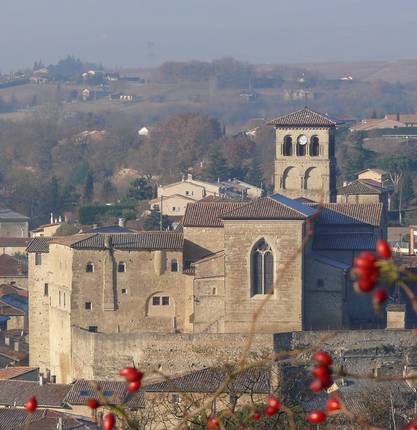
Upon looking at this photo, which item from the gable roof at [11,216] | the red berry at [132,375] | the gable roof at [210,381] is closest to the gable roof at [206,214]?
the gable roof at [210,381]

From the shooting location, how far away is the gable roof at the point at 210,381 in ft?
108

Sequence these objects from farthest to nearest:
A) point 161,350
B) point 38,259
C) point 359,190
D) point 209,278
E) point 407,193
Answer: point 407,193
point 359,190
point 38,259
point 209,278
point 161,350

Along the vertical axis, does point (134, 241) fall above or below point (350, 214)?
below

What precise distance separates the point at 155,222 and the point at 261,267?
1182 inches

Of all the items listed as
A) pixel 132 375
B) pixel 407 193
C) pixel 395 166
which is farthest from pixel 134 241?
pixel 395 166

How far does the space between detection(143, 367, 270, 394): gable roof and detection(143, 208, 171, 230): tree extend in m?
29.0

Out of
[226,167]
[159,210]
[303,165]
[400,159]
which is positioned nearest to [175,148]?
[226,167]

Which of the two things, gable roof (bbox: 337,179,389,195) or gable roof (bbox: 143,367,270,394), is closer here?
gable roof (bbox: 143,367,270,394)

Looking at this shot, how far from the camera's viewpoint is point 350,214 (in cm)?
4053

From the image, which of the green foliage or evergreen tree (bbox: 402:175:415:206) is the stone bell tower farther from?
evergreen tree (bbox: 402:175:415:206)

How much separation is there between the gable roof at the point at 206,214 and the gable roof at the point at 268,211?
0.90m

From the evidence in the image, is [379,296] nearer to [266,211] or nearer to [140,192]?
[266,211]

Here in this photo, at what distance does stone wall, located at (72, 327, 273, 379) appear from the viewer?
36.6 m

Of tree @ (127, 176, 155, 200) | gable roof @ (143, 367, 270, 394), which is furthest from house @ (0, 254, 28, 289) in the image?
gable roof @ (143, 367, 270, 394)
